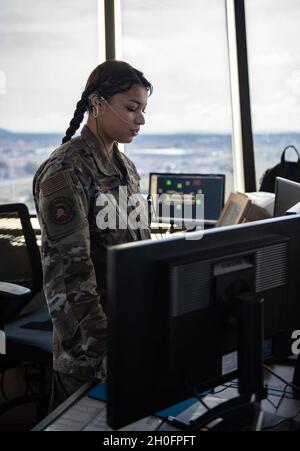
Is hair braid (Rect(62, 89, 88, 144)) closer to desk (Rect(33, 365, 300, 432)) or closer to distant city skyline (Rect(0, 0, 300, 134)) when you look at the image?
desk (Rect(33, 365, 300, 432))

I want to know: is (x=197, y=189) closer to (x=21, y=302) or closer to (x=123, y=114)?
(x=21, y=302)

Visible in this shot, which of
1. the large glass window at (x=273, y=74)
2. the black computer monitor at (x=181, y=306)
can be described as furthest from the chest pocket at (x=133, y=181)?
the large glass window at (x=273, y=74)

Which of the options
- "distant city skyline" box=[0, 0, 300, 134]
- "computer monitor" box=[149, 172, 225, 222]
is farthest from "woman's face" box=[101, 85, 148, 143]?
"distant city skyline" box=[0, 0, 300, 134]

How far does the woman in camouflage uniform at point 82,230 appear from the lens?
1513mm

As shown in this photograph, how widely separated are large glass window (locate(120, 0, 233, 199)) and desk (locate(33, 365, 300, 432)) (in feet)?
6.92

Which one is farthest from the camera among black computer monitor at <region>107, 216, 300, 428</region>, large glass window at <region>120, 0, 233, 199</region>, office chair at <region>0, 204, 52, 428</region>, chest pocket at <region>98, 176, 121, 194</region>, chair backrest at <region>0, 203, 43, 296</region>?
large glass window at <region>120, 0, 233, 199</region>

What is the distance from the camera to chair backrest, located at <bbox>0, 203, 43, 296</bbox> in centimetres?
245

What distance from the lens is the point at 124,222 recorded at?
5.66 feet

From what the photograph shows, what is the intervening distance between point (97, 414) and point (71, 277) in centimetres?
42

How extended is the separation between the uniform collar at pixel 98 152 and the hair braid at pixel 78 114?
0.10 m

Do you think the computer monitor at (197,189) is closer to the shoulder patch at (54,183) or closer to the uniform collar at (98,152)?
the uniform collar at (98,152)
